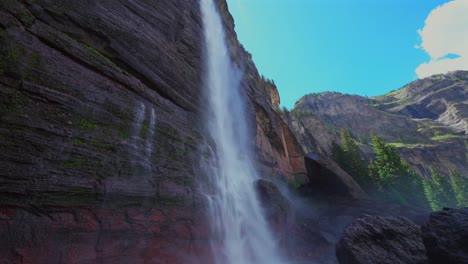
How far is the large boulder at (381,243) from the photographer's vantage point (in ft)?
42.4

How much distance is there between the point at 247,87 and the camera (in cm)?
3366

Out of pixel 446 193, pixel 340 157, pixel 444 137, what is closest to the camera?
pixel 340 157

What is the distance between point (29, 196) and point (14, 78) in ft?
14.3

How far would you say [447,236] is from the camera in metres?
10.3

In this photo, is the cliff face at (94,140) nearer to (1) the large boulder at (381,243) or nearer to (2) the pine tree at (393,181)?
(1) the large boulder at (381,243)

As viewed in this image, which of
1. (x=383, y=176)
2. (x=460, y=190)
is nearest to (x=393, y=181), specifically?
(x=383, y=176)

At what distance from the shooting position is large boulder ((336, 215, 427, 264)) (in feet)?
42.4

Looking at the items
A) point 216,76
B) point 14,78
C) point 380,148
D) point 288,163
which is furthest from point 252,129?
point 380,148

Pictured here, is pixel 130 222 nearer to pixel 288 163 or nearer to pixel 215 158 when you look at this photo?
pixel 215 158

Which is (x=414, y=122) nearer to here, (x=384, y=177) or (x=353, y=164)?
(x=384, y=177)

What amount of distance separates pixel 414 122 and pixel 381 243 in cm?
16955

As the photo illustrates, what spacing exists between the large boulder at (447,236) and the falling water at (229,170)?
32.3 ft

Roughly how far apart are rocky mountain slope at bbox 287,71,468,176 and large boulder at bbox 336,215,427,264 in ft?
184

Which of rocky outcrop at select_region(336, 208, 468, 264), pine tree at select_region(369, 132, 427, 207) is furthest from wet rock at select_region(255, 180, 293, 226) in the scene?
pine tree at select_region(369, 132, 427, 207)
